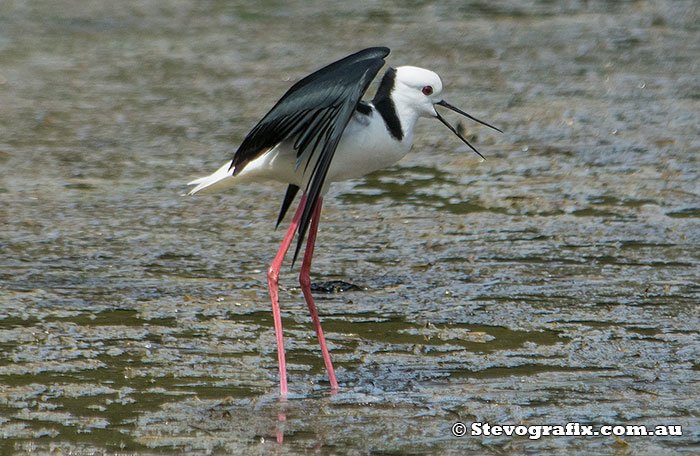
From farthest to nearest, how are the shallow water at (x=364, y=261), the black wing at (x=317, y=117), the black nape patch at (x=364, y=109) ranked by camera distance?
the black nape patch at (x=364, y=109), the black wing at (x=317, y=117), the shallow water at (x=364, y=261)

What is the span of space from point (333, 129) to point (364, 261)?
1.86 m

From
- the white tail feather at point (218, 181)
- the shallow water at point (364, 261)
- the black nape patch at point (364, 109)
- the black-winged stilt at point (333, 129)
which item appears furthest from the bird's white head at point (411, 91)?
the shallow water at point (364, 261)

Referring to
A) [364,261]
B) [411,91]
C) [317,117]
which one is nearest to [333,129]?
[317,117]

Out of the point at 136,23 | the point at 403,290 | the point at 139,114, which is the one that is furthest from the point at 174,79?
the point at 403,290

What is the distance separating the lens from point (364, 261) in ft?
20.1

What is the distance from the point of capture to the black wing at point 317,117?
4320mm

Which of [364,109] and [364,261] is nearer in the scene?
[364,109]

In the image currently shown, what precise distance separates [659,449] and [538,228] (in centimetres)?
296

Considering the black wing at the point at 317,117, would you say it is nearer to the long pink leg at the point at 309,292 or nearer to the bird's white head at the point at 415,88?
Answer: the bird's white head at the point at 415,88

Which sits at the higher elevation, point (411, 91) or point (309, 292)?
point (411, 91)

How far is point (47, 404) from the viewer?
13.7 feet

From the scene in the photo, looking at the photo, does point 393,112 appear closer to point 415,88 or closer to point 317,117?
point 415,88

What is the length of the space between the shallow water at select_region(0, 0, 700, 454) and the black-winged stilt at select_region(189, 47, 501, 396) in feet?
1.38

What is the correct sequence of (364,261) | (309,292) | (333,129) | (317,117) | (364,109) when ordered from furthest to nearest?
(364,261) → (309,292) → (364,109) → (317,117) → (333,129)
